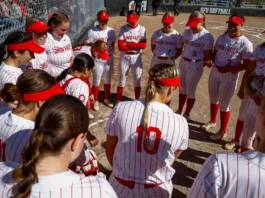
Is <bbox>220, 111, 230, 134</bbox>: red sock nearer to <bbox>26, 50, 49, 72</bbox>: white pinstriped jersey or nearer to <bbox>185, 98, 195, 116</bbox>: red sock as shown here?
<bbox>185, 98, 195, 116</bbox>: red sock

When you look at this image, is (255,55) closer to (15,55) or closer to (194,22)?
(194,22)

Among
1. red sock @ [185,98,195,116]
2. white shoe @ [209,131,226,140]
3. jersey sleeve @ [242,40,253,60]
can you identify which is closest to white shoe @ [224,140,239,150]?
white shoe @ [209,131,226,140]

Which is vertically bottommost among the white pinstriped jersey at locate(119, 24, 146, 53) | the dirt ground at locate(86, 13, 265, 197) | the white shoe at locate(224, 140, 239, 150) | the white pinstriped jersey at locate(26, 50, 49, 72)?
the dirt ground at locate(86, 13, 265, 197)

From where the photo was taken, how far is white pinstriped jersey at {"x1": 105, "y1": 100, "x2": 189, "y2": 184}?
2.02 m

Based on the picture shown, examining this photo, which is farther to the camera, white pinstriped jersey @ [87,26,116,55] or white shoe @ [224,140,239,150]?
white pinstriped jersey @ [87,26,116,55]

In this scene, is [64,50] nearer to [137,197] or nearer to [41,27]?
[41,27]

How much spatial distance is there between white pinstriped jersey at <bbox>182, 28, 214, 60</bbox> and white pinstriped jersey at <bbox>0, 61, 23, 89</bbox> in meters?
3.02

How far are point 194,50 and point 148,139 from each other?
3.18m

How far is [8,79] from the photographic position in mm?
2756

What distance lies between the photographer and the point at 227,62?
4.41 meters

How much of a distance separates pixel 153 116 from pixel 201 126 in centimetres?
330

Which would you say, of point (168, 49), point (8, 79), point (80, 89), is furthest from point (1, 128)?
point (168, 49)

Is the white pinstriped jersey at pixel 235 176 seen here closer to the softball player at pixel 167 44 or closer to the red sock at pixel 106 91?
the softball player at pixel 167 44

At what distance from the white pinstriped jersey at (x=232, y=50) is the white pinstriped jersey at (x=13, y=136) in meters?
3.41
